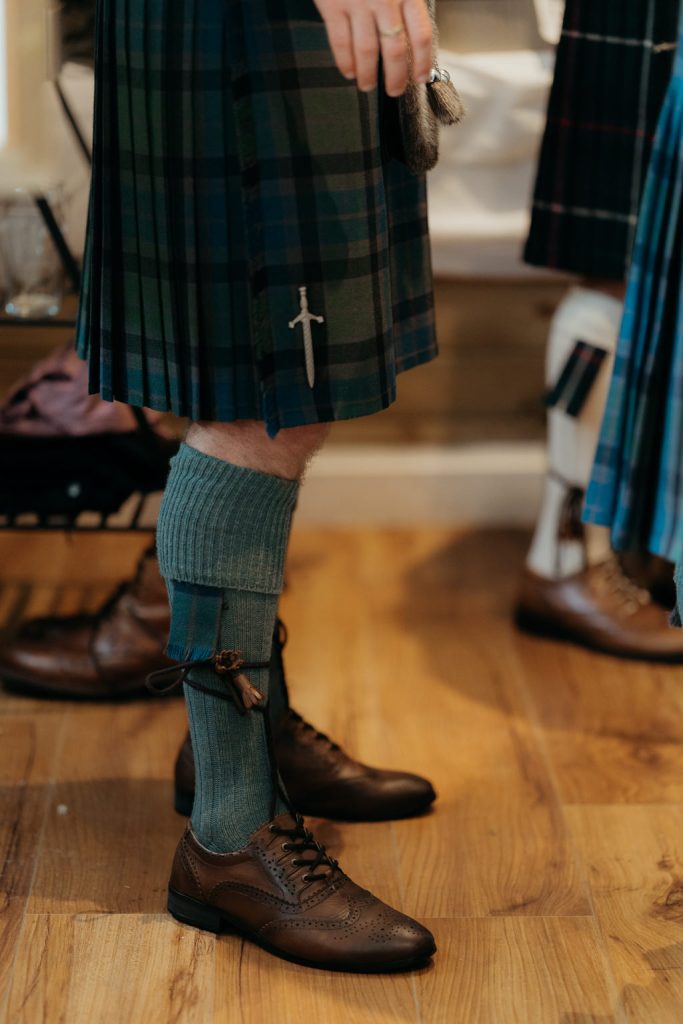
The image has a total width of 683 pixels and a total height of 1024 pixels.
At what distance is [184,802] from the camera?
3.84ft

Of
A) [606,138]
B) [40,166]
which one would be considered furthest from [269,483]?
[606,138]

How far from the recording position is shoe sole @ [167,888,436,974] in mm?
962

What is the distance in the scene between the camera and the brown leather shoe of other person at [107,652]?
1368 millimetres

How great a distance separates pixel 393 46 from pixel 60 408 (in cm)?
74

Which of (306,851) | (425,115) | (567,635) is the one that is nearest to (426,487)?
(567,635)

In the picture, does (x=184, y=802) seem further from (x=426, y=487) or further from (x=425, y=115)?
(x=426, y=487)

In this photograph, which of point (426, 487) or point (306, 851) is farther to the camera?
point (426, 487)

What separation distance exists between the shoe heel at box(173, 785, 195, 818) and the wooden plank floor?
1cm

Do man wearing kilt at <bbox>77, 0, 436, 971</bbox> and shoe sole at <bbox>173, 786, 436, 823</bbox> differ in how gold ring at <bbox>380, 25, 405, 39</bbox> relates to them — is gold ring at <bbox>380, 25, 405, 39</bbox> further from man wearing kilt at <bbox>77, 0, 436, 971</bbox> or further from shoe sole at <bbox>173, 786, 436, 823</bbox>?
shoe sole at <bbox>173, 786, 436, 823</bbox>

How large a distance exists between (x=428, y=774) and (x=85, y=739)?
38 cm

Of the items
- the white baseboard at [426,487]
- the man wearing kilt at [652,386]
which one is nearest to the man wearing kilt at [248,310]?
the man wearing kilt at [652,386]

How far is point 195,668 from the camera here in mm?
946

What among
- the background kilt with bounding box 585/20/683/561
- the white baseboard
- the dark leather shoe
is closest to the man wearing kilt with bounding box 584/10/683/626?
the background kilt with bounding box 585/20/683/561

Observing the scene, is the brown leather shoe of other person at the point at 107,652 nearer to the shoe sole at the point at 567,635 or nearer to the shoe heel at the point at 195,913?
the shoe heel at the point at 195,913
